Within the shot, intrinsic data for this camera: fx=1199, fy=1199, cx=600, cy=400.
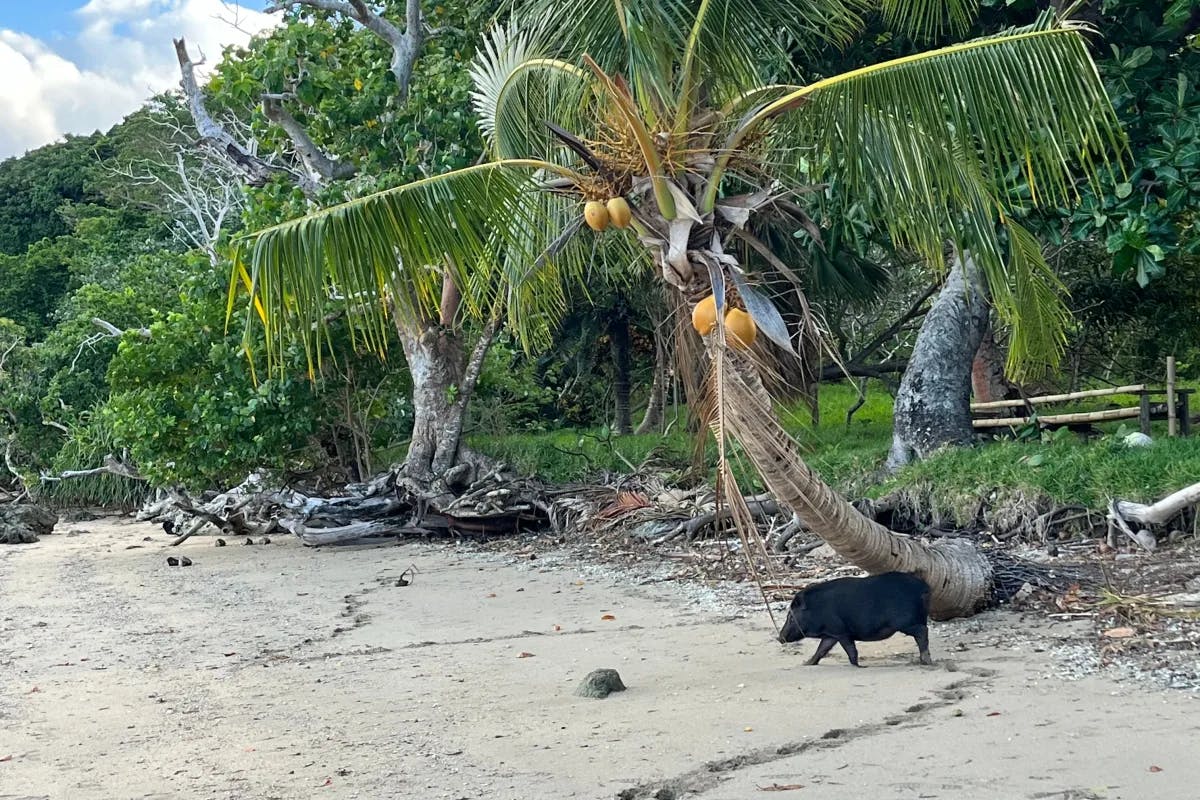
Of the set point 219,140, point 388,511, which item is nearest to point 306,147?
point 219,140

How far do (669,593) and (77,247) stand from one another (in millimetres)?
27193

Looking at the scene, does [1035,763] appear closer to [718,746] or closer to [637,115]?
[718,746]

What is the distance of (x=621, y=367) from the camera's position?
66.3 ft

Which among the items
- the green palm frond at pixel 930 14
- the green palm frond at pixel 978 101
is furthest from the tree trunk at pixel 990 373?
the green palm frond at pixel 978 101

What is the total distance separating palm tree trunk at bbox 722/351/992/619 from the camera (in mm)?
6105

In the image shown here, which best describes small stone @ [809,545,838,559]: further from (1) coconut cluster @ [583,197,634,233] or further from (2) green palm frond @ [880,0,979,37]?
(1) coconut cluster @ [583,197,634,233]

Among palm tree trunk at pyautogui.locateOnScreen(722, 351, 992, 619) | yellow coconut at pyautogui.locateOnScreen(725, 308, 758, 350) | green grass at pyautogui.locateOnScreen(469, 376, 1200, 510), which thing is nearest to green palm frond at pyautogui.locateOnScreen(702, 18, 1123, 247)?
yellow coconut at pyautogui.locateOnScreen(725, 308, 758, 350)

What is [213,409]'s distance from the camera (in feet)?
46.6

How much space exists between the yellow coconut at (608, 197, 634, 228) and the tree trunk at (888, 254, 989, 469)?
20.9ft

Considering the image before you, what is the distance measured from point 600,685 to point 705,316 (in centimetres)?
193

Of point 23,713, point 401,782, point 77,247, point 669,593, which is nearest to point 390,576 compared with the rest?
point 669,593

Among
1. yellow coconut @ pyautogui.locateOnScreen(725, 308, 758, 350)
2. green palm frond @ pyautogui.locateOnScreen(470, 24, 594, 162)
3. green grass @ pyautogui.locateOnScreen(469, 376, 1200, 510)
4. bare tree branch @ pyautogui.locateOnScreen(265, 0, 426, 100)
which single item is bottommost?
green grass @ pyautogui.locateOnScreen(469, 376, 1200, 510)

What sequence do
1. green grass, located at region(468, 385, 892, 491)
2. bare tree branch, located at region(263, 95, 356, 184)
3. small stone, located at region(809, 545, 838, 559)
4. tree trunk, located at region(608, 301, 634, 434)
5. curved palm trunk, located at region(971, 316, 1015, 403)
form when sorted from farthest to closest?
tree trunk, located at region(608, 301, 634, 434) < curved palm trunk, located at region(971, 316, 1015, 403) < bare tree branch, located at region(263, 95, 356, 184) < green grass, located at region(468, 385, 892, 491) < small stone, located at region(809, 545, 838, 559)

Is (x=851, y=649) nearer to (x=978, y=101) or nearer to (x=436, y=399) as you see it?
(x=978, y=101)
